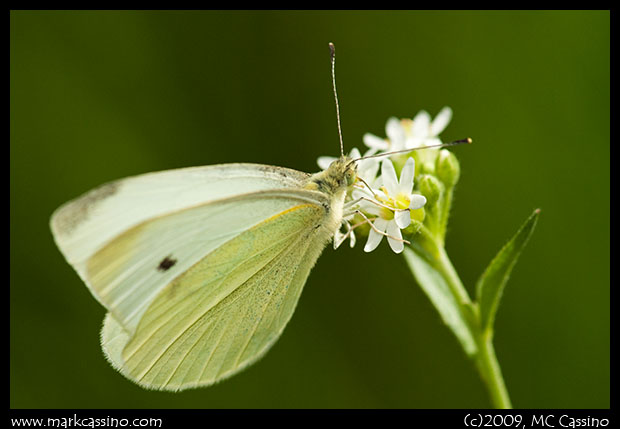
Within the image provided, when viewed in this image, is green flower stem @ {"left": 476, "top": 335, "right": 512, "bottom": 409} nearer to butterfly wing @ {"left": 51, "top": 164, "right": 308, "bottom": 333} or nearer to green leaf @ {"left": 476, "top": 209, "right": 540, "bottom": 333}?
green leaf @ {"left": 476, "top": 209, "right": 540, "bottom": 333}

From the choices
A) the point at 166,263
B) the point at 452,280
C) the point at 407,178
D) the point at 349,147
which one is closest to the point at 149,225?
the point at 166,263

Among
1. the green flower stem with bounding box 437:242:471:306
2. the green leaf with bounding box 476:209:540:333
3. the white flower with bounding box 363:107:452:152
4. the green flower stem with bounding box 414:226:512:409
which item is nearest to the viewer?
the green leaf with bounding box 476:209:540:333

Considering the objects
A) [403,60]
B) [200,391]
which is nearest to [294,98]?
[403,60]

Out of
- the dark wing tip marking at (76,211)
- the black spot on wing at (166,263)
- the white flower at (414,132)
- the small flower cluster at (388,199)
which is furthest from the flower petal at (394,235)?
the dark wing tip marking at (76,211)

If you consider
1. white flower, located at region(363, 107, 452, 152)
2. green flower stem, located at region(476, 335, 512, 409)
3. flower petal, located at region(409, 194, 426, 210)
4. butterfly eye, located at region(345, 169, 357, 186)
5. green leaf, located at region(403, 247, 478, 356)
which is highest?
white flower, located at region(363, 107, 452, 152)

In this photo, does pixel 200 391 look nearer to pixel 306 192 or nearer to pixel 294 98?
pixel 306 192

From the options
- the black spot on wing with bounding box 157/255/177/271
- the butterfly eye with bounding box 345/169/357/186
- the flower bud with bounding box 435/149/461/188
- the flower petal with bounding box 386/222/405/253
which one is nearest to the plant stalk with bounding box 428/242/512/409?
the flower petal with bounding box 386/222/405/253

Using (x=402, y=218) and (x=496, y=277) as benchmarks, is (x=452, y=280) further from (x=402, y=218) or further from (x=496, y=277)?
(x=402, y=218)
